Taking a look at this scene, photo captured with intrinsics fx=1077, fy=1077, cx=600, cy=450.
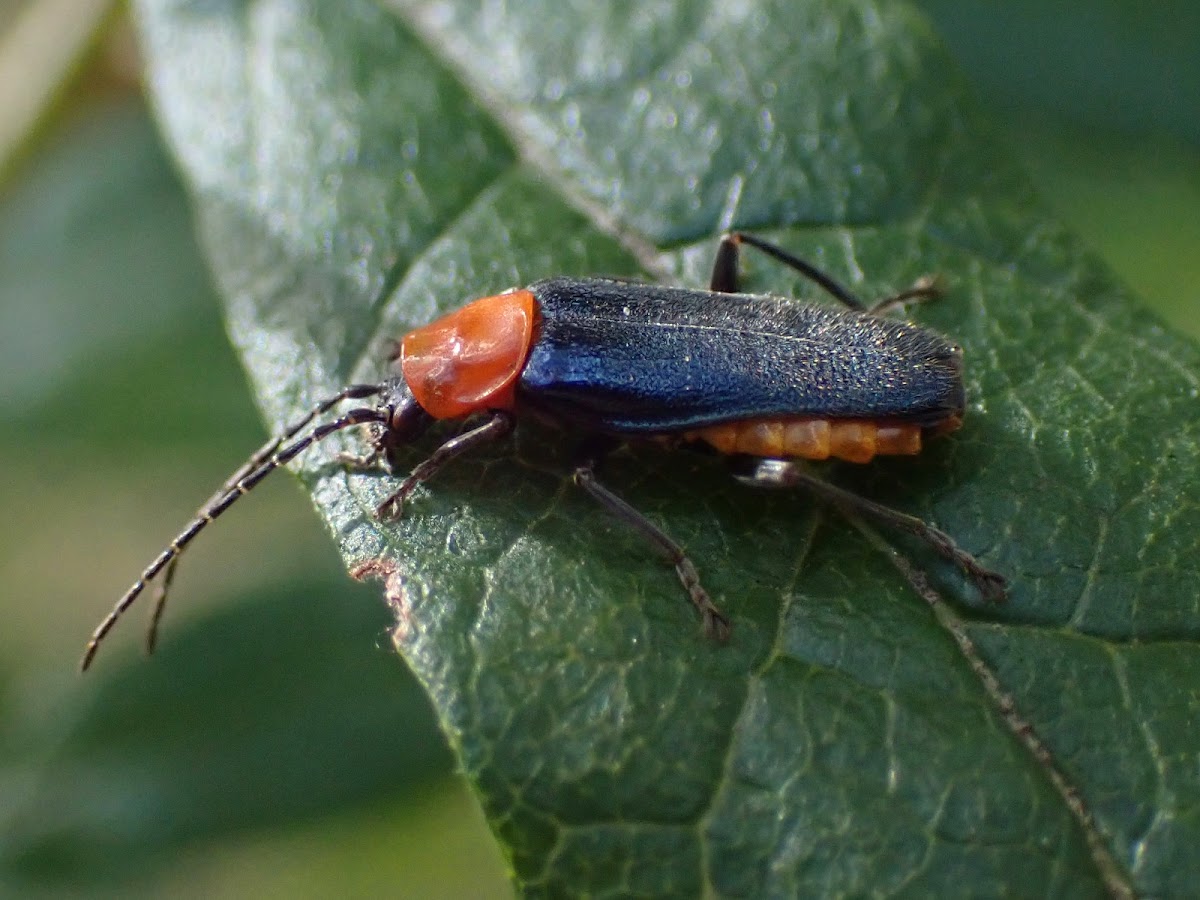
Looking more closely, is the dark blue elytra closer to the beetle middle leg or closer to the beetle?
Result: the beetle

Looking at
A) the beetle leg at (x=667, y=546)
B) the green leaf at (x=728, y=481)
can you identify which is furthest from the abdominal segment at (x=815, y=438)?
the beetle leg at (x=667, y=546)

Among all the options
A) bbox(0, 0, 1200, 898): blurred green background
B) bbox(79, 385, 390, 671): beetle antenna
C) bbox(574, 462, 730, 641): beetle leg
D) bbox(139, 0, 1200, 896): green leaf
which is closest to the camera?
bbox(139, 0, 1200, 896): green leaf

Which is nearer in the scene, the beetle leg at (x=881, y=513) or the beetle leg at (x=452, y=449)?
the beetle leg at (x=881, y=513)

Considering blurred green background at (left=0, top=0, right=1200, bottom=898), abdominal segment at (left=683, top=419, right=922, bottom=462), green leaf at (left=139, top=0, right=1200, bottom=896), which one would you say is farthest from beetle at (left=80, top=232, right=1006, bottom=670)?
blurred green background at (left=0, top=0, right=1200, bottom=898)

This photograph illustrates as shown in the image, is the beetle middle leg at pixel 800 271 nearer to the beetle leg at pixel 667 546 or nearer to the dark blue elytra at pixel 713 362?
the dark blue elytra at pixel 713 362

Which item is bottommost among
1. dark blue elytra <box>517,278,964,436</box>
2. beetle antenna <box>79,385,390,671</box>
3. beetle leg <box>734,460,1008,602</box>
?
beetle leg <box>734,460,1008,602</box>

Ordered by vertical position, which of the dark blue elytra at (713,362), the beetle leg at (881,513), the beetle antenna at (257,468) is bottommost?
the beetle leg at (881,513)

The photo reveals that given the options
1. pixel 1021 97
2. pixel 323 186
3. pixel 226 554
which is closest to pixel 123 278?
pixel 226 554

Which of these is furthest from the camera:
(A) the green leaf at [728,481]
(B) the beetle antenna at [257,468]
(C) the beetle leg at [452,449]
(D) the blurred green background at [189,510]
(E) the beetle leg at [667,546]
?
(D) the blurred green background at [189,510]
